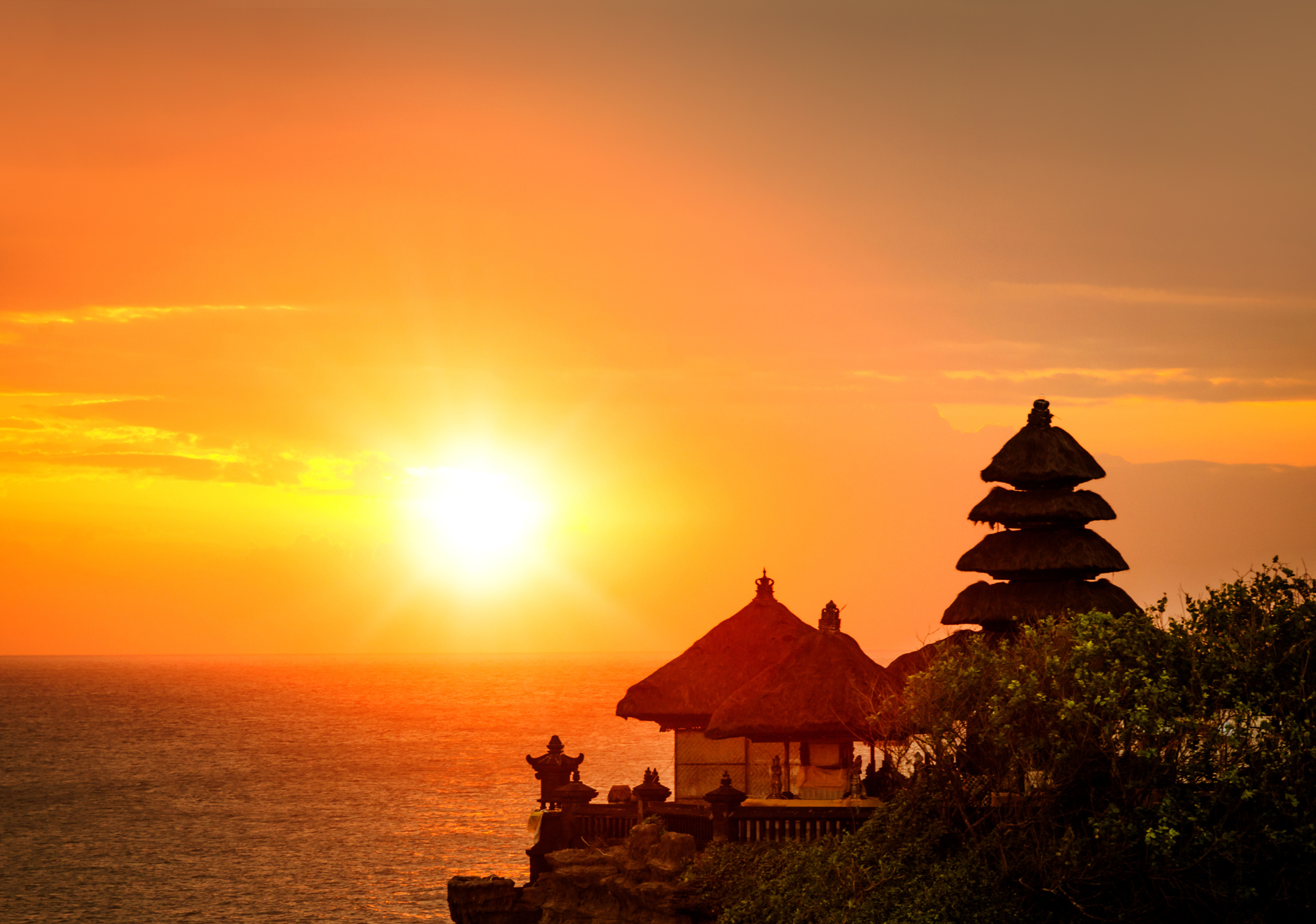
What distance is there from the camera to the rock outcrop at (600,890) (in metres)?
28.2

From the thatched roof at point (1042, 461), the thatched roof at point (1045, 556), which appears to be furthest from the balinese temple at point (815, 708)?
the thatched roof at point (1042, 461)

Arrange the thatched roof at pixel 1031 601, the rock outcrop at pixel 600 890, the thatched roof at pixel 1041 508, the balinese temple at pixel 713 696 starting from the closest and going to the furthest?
the rock outcrop at pixel 600 890
the thatched roof at pixel 1031 601
the thatched roof at pixel 1041 508
the balinese temple at pixel 713 696

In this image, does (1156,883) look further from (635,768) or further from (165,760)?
(165,760)

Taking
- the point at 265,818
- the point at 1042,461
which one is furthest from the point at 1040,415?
the point at 265,818

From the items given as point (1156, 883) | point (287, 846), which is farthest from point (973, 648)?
point (287, 846)

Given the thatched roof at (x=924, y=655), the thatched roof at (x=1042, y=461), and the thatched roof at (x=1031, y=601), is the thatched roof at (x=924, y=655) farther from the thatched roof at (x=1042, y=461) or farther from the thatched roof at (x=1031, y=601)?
the thatched roof at (x=1042, y=461)

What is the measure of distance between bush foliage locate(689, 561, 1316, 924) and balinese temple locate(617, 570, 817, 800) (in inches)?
294

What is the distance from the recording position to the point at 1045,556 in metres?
31.4

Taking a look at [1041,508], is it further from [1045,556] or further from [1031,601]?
[1031,601]

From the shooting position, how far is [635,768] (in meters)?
123

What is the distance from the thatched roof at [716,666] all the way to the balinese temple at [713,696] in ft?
0.06

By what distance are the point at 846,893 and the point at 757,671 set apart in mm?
11018

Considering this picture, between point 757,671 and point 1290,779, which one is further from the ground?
point 757,671

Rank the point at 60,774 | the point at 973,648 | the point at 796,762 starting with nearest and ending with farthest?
the point at 973,648
the point at 796,762
the point at 60,774
